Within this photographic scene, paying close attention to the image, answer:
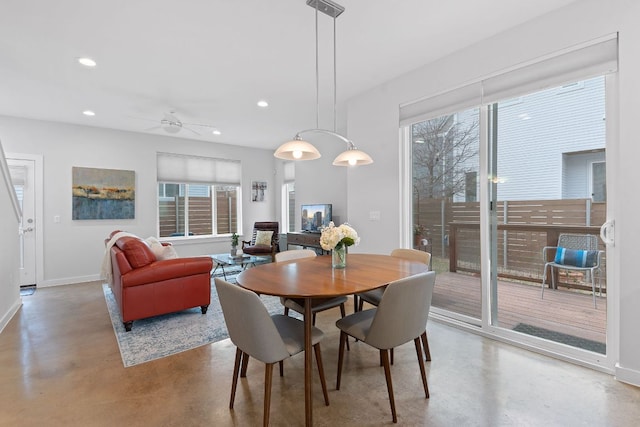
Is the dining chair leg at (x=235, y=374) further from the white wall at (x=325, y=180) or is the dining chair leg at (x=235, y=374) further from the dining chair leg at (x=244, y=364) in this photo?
the white wall at (x=325, y=180)

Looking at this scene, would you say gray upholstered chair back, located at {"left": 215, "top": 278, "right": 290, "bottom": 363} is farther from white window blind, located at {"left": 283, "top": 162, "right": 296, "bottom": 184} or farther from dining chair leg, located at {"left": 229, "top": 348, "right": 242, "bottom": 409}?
white window blind, located at {"left": 283, "top": 162, "right": 296, "bottom": 184}

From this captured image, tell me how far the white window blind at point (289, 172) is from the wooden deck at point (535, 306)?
4419mm

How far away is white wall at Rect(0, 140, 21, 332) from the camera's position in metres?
3.19

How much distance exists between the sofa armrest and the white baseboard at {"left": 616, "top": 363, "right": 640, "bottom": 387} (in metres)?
3.62

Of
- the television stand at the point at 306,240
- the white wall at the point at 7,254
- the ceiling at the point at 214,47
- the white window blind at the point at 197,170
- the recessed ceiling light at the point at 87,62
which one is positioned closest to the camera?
the ceiling at the point at 214,47

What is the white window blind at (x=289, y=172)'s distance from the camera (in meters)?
6.87

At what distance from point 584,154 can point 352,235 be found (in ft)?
6.23

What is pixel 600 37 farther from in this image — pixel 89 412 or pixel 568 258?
pixel 89 412

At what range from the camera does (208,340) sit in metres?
2.80

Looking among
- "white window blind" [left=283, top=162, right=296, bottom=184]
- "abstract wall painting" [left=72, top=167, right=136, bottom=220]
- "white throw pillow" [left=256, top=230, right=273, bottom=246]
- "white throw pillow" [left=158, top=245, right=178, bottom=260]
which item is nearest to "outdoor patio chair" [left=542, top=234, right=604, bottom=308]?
"white throw pillow" [left=158, top=245, right=178, bottom=260]

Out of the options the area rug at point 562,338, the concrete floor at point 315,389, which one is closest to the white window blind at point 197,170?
the concrete floor at point 315,389

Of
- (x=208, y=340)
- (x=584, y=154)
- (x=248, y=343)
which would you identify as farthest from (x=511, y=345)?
(x=208, y=340)

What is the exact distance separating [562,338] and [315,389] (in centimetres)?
204

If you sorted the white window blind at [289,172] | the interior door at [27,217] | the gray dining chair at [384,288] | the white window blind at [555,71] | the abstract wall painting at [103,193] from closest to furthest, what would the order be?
the white window blind at [555,71] → the gray dining chair at [384,288] → the interior door at [27,217] → the abstract wall painting at [103,193] → the white window blind at [289,172]
